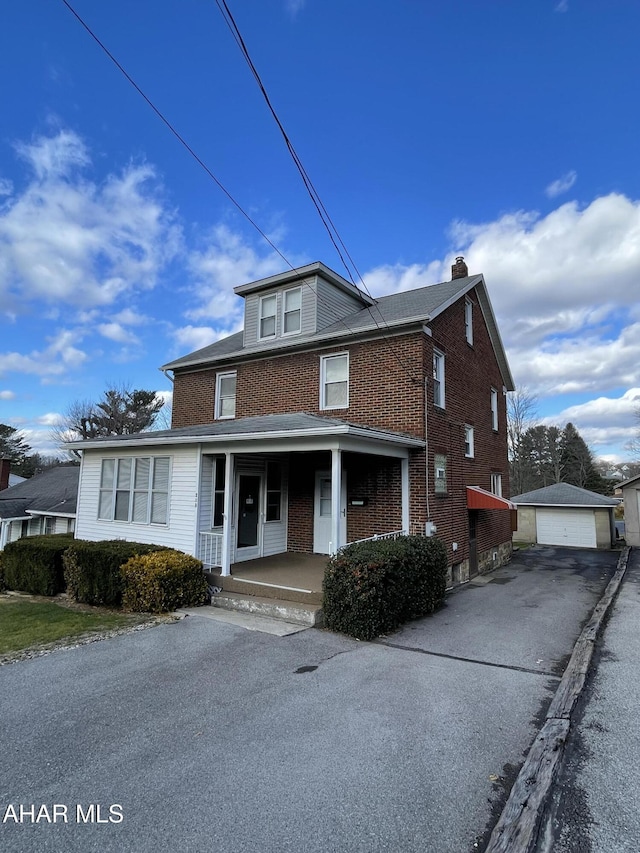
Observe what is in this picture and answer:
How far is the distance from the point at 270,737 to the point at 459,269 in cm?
1513

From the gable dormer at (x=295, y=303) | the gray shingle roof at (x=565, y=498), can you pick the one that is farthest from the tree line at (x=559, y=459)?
the gable dormer at (x=295, y=303)

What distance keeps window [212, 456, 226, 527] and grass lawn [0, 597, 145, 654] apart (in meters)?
2.61

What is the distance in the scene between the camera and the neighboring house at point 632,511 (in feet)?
78.7

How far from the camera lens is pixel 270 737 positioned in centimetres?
391

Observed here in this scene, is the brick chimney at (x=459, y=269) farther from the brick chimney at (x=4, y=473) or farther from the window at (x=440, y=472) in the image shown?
the brick chimney at (x=4, y=473)

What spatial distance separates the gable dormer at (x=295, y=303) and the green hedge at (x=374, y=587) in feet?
21.7

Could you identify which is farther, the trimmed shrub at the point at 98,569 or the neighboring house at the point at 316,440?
the neighboring house at the point at 316,440

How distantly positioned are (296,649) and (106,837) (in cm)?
373

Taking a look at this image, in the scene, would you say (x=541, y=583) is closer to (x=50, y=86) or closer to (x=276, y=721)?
(x=276, y=721)

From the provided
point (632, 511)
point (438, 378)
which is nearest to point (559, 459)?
point (632, 511)

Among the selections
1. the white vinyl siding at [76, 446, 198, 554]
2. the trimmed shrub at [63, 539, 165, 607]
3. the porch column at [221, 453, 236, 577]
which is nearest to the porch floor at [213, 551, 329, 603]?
the porch column at [221, 453, 236, 577]

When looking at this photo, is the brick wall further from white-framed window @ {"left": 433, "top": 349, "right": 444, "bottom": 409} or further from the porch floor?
the porch floor

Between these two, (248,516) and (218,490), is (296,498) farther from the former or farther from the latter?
(218,490)

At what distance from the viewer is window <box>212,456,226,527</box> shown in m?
10.1
